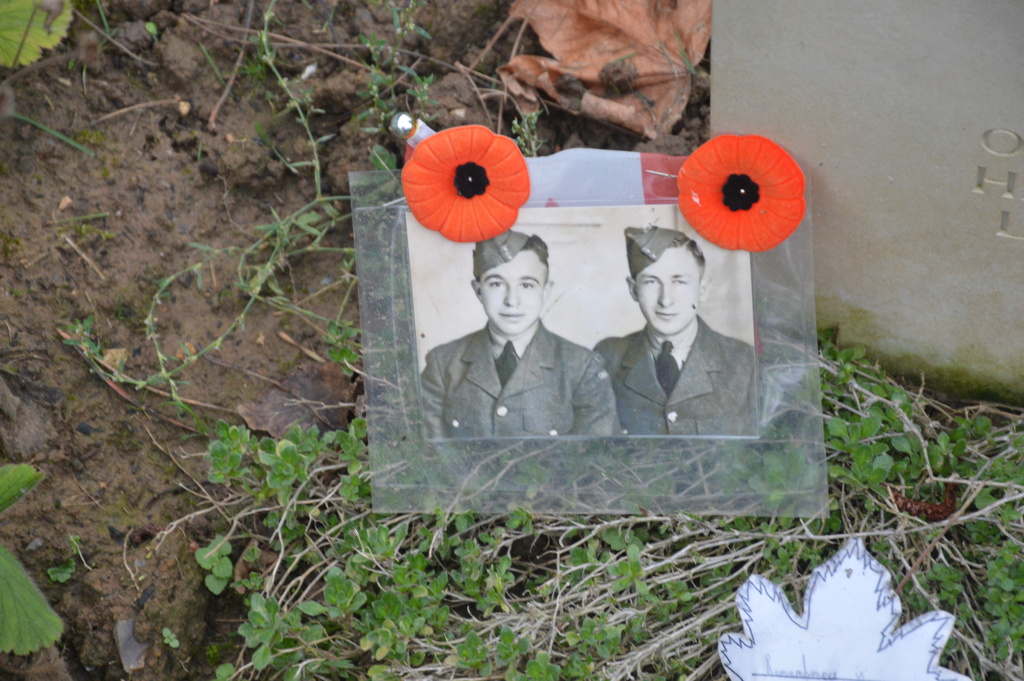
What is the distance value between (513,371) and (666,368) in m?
0.31

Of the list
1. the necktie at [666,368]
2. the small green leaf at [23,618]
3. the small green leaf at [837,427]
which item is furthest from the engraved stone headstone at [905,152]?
the small green leaf at [23,618]

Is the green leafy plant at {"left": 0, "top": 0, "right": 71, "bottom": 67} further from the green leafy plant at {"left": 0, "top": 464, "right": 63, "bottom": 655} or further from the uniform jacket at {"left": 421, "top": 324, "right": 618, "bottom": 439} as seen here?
the uniform jacket at {"left": 421, "top": 324, "right": 618, "bottom": 439}

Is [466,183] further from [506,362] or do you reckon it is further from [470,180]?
[506,362]

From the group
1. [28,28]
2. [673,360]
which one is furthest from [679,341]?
[28,28]

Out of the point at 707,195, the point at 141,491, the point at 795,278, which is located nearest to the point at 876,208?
the point at 795,278

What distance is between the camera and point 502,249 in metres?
1.53

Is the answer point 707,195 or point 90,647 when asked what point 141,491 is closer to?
point 90,647

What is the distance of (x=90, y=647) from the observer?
4.95 ft

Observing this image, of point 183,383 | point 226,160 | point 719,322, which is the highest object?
point 226,160

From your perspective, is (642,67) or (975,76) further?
(642,67)

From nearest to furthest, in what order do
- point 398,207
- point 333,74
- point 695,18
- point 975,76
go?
1. point 975,76
2. point 398,207
3. point 695,18
4. point 333,74

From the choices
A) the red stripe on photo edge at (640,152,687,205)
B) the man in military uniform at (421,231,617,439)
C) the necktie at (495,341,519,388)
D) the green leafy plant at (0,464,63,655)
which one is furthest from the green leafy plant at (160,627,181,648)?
the red stripe on photo edge at (640,152,687,205)

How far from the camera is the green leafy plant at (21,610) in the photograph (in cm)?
140

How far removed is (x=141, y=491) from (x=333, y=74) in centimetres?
102
